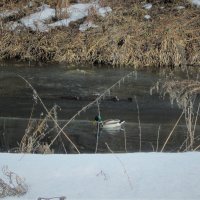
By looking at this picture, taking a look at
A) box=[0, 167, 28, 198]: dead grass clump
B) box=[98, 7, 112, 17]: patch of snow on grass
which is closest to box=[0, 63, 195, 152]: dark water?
box=[98, 7, 112, 17]: patch of snow on grass

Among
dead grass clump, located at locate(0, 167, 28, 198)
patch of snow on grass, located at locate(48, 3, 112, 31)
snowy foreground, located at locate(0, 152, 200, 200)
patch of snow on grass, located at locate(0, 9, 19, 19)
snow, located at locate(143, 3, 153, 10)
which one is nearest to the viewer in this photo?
dead grass clump, located at locate(0, 167, 28, 198)

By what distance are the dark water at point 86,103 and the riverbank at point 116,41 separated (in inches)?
28.1

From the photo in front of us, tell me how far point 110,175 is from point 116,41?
32.6ft

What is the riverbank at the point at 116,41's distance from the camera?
13.7 m

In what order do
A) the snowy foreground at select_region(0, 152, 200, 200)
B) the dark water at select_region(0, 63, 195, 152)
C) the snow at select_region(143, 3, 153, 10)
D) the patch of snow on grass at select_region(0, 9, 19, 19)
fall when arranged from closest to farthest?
the snowy foreground at select_region(0, 152, 200, 200) → the dark water at select_region(0, 63, 195, 152) → the patch of snow on grass at select_region(0, 9, 19, 19) → the snow at select_region(143, 3, 153, 10)

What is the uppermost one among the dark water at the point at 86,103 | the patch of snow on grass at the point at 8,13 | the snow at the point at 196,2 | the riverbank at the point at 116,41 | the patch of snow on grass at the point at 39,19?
the snow at the point at 196,2

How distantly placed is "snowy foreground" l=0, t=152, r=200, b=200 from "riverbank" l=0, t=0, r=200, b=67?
8921 millimetres

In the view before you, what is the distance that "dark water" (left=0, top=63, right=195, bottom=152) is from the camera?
8.26m

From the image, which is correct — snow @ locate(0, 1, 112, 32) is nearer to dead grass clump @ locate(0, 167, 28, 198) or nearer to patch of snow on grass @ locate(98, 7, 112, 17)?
patch of snow on grass @ locate(98, 7, 112, 17)

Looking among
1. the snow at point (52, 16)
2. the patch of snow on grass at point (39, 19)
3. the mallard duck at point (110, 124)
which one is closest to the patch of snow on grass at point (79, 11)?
the snow at point (52, 16)

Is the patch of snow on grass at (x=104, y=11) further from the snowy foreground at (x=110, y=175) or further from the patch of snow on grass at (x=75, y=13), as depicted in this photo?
the snowy foreground at (x=110, y=175)

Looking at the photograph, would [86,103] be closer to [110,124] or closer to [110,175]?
[110,124]


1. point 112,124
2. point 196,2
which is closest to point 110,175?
point 112,124

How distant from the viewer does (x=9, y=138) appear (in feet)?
27.1
